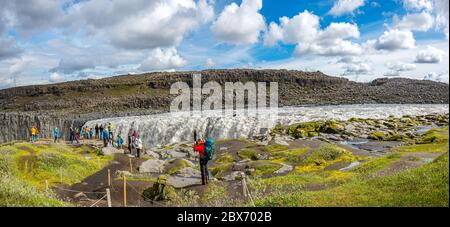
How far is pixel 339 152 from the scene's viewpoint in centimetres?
3061

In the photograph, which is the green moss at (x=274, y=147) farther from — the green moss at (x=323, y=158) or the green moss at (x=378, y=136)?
the green moss at (x=378, y=136)

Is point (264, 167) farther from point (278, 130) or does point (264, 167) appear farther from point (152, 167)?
point (278, 130)

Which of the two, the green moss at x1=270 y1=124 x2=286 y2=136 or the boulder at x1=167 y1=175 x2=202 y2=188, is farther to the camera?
the green moss at x1=270 y1=124 x2=286 y2=136

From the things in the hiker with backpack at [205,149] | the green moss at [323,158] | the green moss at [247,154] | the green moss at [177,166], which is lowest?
the green moss at [177,166]

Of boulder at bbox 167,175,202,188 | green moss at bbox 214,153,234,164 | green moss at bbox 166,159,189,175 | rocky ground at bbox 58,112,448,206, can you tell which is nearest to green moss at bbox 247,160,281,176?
rocky ground at bbox 58,112,448,206

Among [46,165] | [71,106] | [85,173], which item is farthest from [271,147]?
[71,106]

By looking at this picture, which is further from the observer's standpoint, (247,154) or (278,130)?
(278,130)

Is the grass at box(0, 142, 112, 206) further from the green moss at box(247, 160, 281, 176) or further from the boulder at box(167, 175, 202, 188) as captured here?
the green moss at box(247, 160, 281, 176)

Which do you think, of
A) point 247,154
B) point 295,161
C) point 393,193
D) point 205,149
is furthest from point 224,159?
point 393,193

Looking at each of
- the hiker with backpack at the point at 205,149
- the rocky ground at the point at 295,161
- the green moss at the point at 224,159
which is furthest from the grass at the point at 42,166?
the green moss at the point at 224,159

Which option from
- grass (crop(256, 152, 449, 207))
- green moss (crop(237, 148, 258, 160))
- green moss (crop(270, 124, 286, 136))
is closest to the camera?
grass (crop(256, 152, 449, 207))
